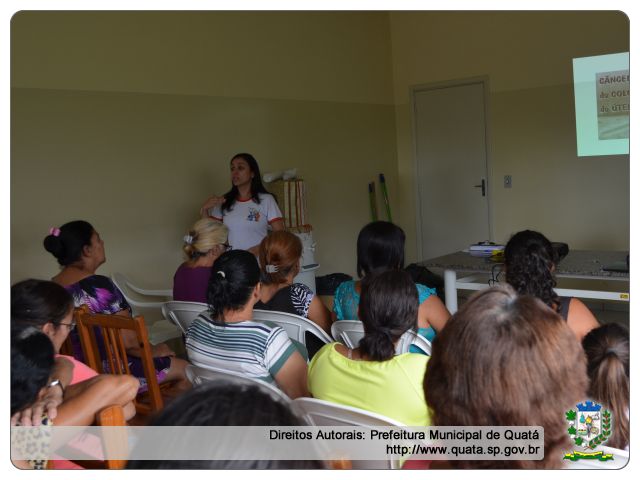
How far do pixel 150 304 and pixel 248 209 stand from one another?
877 millimetres

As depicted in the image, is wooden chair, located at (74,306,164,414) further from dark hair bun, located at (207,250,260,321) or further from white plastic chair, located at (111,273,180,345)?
white plastic chair, located at (111,273,180,345)

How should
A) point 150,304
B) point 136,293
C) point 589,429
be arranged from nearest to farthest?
1. point 589,429
2. point 150,304
3. point 136,293

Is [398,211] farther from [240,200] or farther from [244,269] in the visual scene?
[244,269]

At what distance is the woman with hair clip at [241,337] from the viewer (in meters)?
2.14

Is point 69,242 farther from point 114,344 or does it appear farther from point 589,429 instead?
point 589,429

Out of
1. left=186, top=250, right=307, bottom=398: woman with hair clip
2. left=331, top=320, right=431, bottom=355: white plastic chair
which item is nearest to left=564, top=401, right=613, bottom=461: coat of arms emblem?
left=331, top=320, right=431, bottom=355: white plastic chair

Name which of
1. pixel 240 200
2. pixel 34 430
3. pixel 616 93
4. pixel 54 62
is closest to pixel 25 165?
pixel 54 62

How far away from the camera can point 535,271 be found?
2.42 meters

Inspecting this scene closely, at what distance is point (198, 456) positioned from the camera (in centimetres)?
79

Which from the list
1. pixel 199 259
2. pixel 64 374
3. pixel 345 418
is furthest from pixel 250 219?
pixel 345 418

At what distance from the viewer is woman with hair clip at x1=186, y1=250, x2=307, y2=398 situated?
214 centimetres

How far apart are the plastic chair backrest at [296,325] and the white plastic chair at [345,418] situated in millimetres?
901

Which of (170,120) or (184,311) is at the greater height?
(170,120)

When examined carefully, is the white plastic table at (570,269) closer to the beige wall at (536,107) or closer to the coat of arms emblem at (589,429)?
the coat of arms emblem at (589,429)
